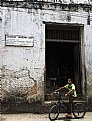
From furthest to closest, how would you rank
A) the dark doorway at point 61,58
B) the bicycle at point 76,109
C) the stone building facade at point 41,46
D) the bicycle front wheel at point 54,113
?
the dark doorway at point 61,58
the stone building facade at point 41,46
the bicycle at point 76,109
the bicycle front wheel at point 54,113

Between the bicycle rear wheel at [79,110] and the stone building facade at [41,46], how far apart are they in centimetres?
114

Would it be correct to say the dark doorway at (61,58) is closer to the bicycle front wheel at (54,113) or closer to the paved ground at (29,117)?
the paved ground at (29,117)

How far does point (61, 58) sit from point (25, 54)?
6.70 ft

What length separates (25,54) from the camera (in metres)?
10.6

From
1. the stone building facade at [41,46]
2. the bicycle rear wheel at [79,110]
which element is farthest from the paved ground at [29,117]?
the stone building facade at [41,46]

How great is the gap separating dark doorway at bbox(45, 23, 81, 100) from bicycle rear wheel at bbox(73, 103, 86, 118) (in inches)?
58.7

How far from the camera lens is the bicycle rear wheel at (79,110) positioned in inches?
390

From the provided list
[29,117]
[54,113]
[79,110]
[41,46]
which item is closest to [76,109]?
[79,110]

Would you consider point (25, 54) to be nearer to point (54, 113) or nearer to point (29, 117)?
point (29, 117)

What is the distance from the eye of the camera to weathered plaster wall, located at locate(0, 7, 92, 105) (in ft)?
34.1

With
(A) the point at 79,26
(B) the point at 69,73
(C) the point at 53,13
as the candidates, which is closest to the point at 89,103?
(B) the point at 69,73

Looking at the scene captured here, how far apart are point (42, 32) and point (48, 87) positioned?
248 cm

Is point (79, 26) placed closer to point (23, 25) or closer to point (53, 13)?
point (53, 13)

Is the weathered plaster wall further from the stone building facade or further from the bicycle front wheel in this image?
the bicycle front wheel
